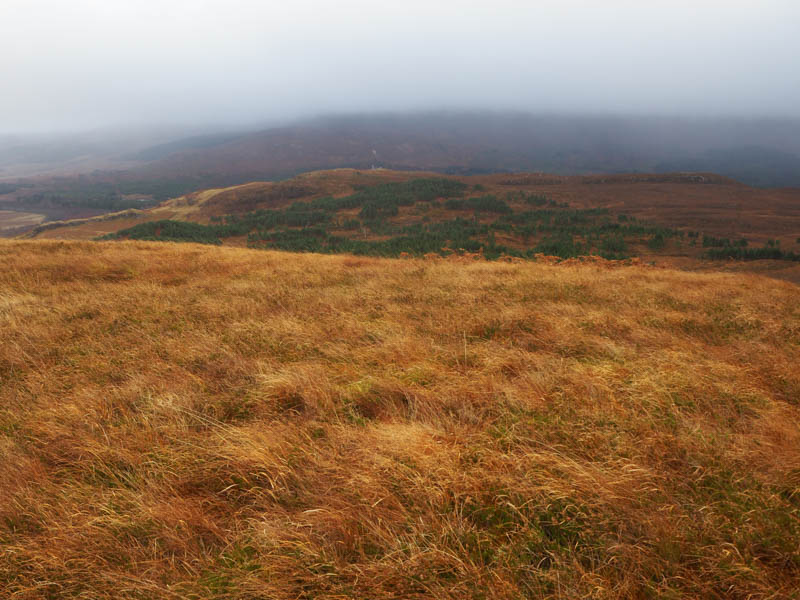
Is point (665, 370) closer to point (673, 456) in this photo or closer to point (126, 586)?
point (673, 456)

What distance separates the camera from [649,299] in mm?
7207

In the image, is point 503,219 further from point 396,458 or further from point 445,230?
point 396,458

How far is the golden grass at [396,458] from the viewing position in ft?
5.98

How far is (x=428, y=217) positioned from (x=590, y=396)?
4385cm

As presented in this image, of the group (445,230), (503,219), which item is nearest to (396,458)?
(445,230)

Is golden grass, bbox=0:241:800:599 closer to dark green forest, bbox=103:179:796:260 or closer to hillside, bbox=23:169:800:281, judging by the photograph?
hillside, bbox=23:169:800:281

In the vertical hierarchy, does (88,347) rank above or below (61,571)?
above

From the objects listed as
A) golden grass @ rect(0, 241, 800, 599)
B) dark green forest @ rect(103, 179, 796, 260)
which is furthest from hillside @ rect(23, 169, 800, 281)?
golden grass @ rect(0, 241, 800, 599)

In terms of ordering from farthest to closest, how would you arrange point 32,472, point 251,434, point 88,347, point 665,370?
point 88,347 → point 665,370 → point 251,434 → point 32,472

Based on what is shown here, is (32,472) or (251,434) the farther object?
(251,434)

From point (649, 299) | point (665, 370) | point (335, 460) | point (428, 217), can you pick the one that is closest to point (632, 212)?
point (428, 217)

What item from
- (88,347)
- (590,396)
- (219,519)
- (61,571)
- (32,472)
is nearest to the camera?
(61,571)

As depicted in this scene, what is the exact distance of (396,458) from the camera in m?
2.55

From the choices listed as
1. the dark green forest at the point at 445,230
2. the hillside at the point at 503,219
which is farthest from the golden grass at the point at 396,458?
the dark green forest at the point at 445,230
